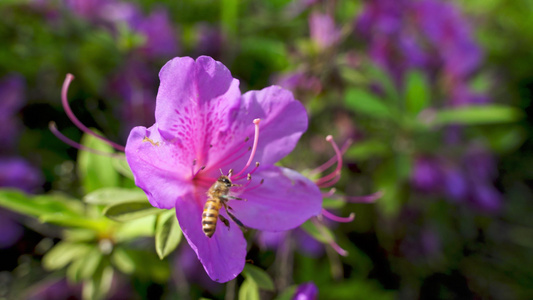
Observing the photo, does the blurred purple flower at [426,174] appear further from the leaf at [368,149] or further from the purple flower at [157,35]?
the purple flower at [157,35]

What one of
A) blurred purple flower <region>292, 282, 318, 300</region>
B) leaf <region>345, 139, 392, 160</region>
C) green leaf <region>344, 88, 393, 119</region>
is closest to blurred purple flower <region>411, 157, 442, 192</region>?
leaf <region>345, 139, 392, 160</region>

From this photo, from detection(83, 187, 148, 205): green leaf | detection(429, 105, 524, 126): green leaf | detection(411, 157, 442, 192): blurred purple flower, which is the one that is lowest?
detection(411, 157, 442, 192): blurred purple flower

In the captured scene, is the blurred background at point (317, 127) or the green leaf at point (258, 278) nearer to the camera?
the green leaf at point (258, 278)

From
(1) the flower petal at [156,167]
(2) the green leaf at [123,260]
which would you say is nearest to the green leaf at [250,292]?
(1) the flower petal at [156,167]

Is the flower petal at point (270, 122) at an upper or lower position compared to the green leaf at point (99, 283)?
upper

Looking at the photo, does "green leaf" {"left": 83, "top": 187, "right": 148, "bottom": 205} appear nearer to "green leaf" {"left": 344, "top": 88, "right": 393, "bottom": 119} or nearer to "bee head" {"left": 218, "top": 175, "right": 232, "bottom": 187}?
"bee head" {"left": 218, "top": 175, "right": 232, "bottom": 187}
